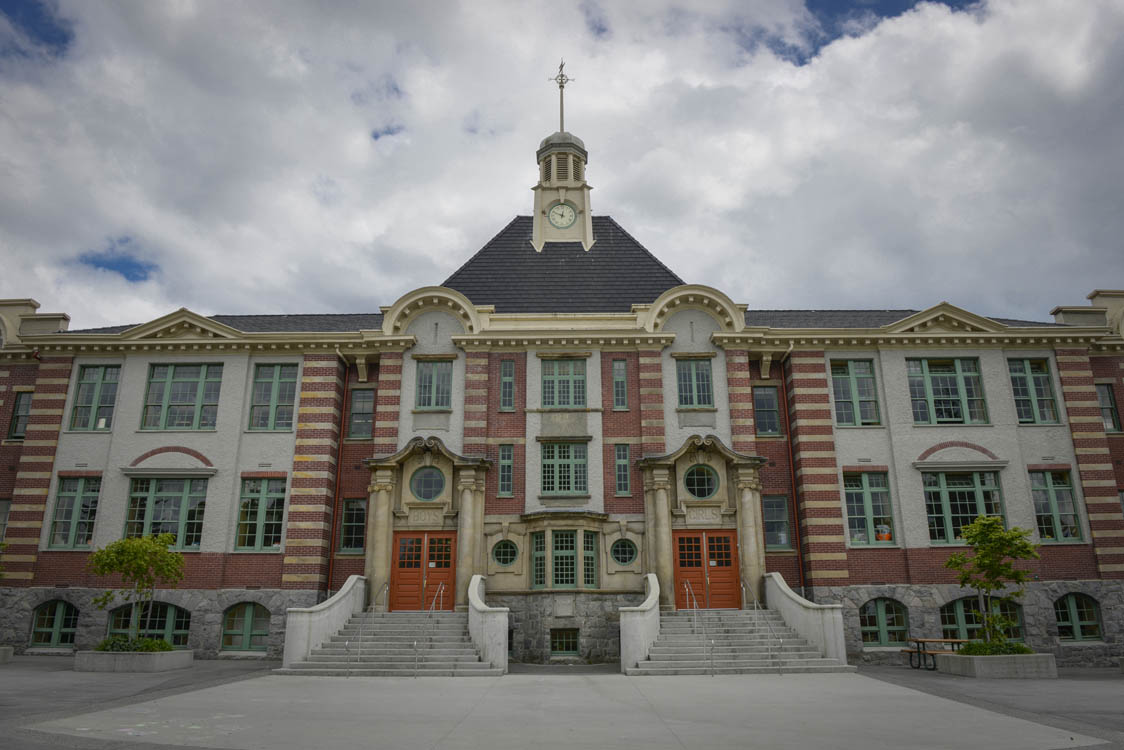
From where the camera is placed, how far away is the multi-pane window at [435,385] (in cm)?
2667

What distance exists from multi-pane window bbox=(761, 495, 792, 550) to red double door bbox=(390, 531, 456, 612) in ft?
34.6

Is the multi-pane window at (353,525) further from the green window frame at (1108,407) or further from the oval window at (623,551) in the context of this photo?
the green window frame at (1108,407)

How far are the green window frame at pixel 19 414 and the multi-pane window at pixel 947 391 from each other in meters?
31.6

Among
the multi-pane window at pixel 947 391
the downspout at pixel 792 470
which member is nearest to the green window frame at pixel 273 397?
the downspout at pixel 792 470

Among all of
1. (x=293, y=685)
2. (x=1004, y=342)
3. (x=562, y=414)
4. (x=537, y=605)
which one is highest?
(x=1004, y=342)

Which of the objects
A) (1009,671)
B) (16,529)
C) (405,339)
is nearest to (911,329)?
(1009,671)

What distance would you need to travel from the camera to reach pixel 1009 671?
→ 1967 centimetres

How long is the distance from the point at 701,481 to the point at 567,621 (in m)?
6.31

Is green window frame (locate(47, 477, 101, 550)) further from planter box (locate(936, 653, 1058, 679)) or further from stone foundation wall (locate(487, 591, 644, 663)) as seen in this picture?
planter box (locate(936, 653, 1058, 679))

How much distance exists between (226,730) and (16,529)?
19241mm

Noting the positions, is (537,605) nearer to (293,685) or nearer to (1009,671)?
(293,685)

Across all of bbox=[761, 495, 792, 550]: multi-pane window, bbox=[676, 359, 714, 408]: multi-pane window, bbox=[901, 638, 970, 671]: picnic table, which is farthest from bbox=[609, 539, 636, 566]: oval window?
bbox=[901, 638, 970, 671]: picnic table

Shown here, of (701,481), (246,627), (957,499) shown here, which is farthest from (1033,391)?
(246,627)

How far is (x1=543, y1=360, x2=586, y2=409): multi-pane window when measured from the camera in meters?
26.6
